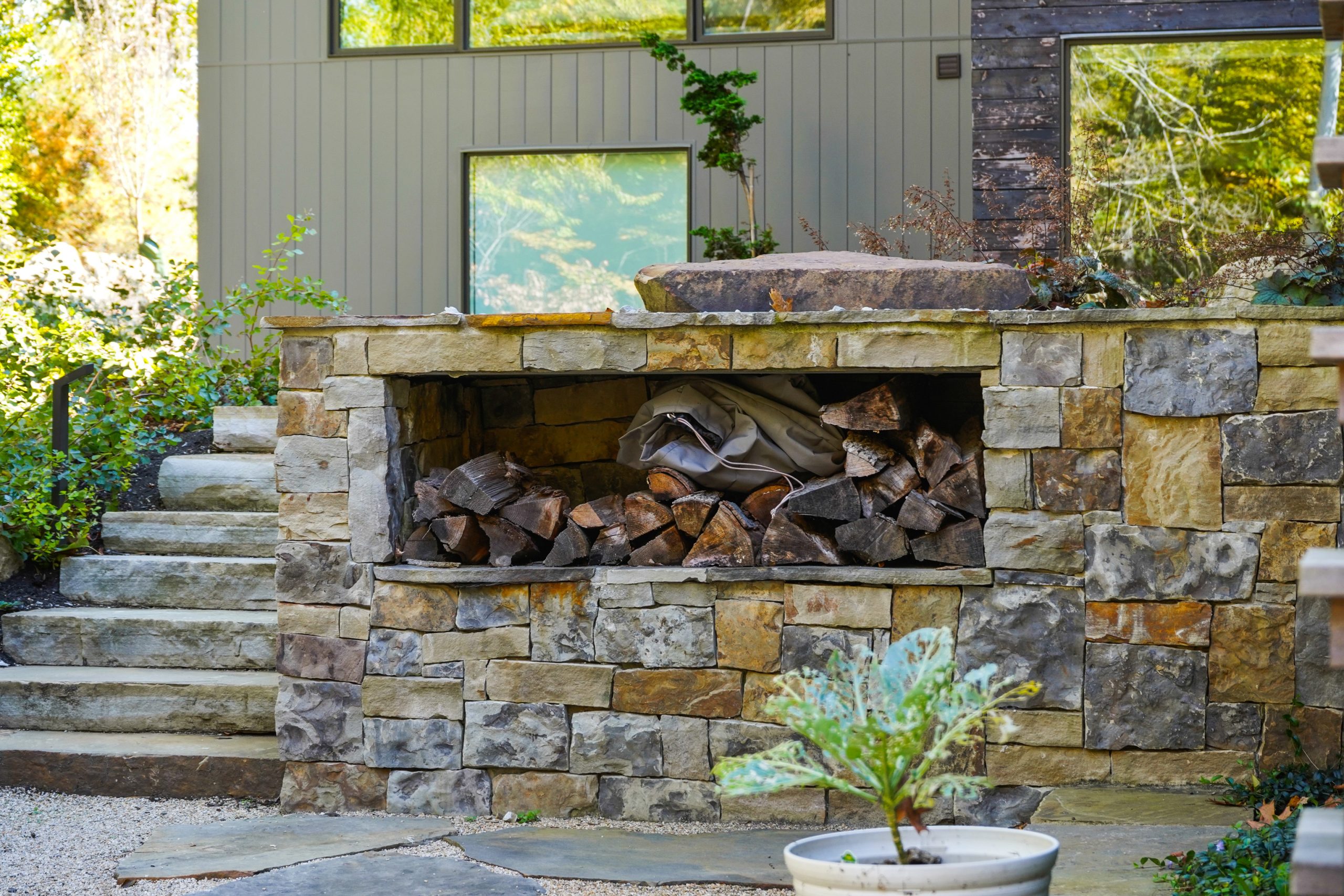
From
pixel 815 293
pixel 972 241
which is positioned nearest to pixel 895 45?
pixel 972 241

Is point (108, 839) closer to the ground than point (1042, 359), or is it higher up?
closer to the ground

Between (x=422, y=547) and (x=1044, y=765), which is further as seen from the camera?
(x=422, y=547)

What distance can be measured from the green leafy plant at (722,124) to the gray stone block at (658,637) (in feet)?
9.63

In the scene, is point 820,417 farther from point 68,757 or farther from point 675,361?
point 68,757

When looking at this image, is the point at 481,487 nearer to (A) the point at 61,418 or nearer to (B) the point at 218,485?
(B) the point at 218,485

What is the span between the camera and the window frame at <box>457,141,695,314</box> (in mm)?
6734

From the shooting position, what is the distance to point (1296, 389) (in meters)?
3.16

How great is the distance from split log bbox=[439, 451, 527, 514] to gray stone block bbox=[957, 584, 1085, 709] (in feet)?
4.57

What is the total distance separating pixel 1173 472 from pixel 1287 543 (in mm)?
329

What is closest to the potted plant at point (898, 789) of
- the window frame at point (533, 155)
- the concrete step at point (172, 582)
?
the concrete step at point (172, 582)

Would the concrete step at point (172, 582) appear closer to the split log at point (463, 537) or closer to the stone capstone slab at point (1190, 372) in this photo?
the split log at point (463, 537)

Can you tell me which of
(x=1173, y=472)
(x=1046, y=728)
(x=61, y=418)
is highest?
(x=61, y=418)

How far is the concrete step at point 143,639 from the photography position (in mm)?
4414

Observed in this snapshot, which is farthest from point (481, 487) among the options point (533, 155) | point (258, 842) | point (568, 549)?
point (533, 155)
